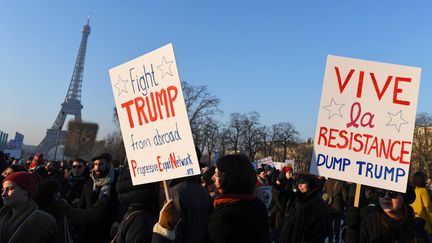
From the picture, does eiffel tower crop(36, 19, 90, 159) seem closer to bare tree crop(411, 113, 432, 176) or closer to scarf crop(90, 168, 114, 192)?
bare tree crop(411, 113, 432, 176)

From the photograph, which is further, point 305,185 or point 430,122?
point 430,122

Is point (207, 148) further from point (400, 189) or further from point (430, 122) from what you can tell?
point (400, 189)

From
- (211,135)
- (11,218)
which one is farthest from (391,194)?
(211,135)

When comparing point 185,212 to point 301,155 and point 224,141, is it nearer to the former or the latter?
point 224,141

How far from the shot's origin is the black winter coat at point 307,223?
15.3ft

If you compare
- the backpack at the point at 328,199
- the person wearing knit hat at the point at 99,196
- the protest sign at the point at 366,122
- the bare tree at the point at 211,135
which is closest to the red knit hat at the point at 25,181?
the person wearing knit hat at the point at 99,196

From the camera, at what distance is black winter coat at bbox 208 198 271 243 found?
2592 millimetres

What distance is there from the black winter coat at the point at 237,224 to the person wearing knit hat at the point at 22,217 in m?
1.33

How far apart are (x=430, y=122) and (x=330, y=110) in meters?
64.9

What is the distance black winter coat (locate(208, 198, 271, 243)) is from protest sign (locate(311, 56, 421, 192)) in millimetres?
1802

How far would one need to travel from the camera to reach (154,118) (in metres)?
3.48

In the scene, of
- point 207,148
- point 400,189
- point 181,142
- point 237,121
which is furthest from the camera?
point 237,121

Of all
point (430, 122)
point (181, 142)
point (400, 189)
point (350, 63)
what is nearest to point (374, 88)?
point (350, 63)

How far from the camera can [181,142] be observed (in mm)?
3234
